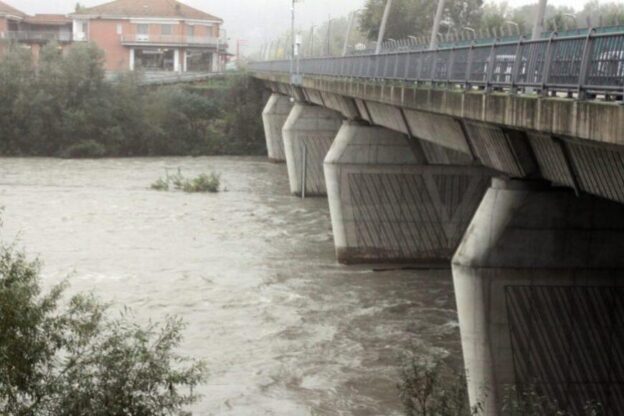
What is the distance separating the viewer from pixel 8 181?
56.6 metres

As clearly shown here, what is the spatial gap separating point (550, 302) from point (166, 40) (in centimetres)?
9450

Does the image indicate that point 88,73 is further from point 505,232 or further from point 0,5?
point 505,232

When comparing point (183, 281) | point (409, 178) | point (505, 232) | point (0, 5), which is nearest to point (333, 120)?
point (409, 178)

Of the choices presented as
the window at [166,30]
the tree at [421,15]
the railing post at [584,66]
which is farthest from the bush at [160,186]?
the window at [166,30]

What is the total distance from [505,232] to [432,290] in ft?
38.4

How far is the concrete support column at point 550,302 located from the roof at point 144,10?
3732 inches

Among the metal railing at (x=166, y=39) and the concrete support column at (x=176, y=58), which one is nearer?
the metal railing at (x=166, y=39)

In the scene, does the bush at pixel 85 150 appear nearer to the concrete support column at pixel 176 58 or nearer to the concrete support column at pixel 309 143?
the concrete support column at pixel 309 143

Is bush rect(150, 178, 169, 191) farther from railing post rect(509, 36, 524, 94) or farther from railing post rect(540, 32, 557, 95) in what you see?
railing post rect(540, 32, 557, 95)

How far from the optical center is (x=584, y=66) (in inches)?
616

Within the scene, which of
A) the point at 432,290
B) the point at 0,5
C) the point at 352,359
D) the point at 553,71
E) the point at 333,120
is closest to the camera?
the point at 553,71

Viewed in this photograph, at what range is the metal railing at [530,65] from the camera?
1515cm

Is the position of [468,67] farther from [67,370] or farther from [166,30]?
[166,30]

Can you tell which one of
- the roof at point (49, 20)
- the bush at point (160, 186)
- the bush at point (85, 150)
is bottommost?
the bush at point (160, 186)
